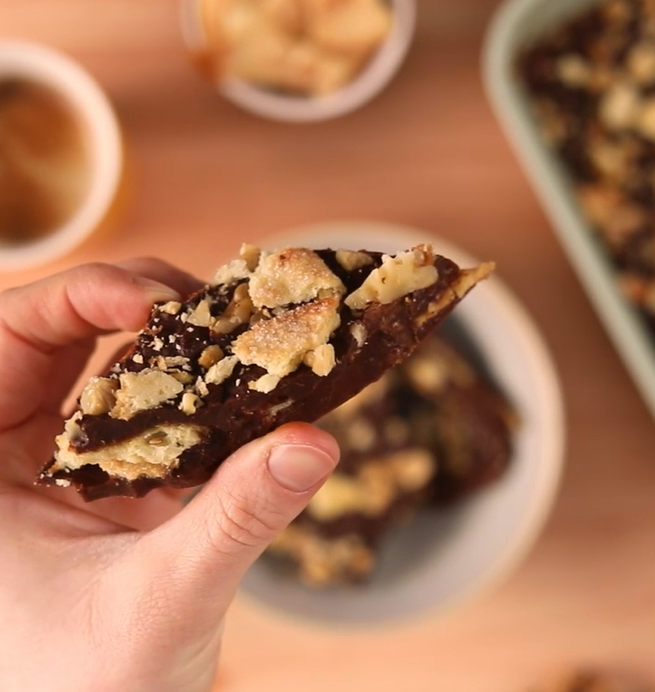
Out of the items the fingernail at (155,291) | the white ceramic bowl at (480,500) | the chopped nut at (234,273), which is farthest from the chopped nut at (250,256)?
the white ceramic bowl at (480,500)

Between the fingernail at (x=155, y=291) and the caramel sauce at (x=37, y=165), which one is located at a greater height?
the caramel sauce at (x=37, y=165)

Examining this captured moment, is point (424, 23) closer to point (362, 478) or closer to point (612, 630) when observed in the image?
point (362, 478)

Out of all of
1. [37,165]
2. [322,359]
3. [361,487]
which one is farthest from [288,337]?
[37,165]

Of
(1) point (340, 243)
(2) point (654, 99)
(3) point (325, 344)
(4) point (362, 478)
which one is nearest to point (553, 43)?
(2) point (654, 99)

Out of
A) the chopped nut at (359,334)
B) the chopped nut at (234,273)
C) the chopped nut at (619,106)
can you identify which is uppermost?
the chopped nut at (619,106)

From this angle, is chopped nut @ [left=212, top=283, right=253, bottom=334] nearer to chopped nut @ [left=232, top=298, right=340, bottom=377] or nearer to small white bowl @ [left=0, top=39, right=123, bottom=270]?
chopped nut @ [left=232, top=298, right=340, bottom=377]

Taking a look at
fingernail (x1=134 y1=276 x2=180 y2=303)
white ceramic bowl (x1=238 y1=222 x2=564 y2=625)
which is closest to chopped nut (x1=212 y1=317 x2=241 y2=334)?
fingernail (x1=134 y1=276 x2=180 y2=303)

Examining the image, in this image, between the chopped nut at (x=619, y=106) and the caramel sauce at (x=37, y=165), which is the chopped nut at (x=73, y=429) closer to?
the caramel sauce at (x=37, y=165)

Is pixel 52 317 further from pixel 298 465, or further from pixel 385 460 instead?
pixel 385 460
